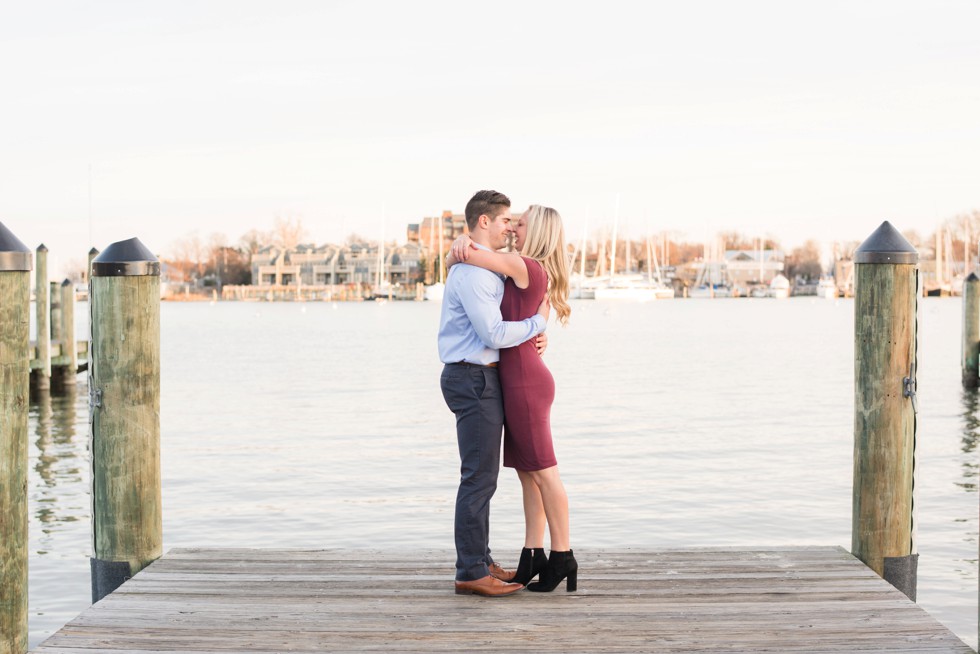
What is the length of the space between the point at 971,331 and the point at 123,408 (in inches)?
1021

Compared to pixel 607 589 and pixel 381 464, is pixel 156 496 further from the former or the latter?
pixel 381 464

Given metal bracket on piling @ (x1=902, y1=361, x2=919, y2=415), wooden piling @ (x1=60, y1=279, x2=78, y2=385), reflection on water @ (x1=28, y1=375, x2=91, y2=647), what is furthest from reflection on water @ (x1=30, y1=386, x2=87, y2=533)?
metal bracket on piling @ (x1=902, y1=361, x2=919, y2=415)

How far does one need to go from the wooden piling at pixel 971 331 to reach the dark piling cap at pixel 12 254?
24.5 m

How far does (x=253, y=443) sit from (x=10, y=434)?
56.2ft

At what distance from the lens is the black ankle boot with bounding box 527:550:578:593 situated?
19.1ft

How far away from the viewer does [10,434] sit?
17.0 ft

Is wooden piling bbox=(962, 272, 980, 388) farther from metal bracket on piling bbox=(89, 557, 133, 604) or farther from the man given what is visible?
metal bracket on piling bbox=(89, 557, 133, 604)

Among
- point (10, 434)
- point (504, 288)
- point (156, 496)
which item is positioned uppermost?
point (504, 288)

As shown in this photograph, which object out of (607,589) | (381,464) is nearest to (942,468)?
(381,464)

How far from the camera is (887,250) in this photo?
244 inches

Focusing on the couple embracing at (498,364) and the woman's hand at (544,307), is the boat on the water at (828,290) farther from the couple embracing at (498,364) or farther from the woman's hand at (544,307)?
the couple embracing at (498,364)

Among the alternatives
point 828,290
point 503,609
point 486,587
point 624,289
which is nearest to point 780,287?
point 828,290

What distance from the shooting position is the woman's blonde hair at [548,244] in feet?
18.8

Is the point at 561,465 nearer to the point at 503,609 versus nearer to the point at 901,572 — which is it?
the point at 901,572
